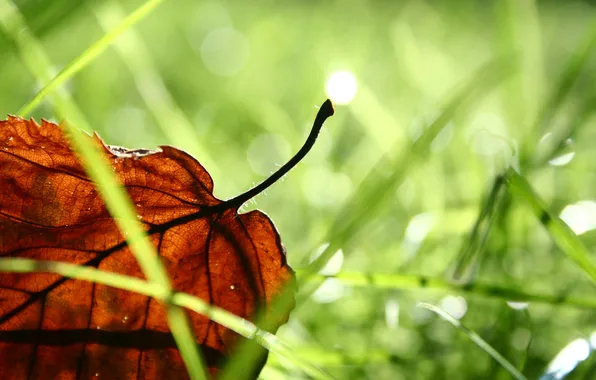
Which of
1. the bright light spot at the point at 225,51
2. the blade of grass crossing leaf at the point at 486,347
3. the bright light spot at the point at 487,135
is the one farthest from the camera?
the bright light spot at the point at 225,51

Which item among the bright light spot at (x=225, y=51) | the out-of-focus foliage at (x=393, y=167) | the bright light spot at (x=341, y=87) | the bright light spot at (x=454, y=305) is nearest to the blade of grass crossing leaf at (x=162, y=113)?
the out-of-focus foliage at (x=393, y=167)

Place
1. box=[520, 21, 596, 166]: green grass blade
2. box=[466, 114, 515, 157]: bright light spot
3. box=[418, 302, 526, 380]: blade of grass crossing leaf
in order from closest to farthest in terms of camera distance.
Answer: box=[418, 302, 526, 380]: blade of grass crossing leaf < box=[520, 21, 596, 166]: green grass blade < box=[466, 114, 515, 157]: bright light spot

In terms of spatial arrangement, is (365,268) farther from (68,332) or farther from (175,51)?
(175,51)

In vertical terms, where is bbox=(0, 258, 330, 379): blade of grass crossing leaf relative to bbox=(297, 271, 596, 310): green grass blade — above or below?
below

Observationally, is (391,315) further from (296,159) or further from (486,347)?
(296,159)

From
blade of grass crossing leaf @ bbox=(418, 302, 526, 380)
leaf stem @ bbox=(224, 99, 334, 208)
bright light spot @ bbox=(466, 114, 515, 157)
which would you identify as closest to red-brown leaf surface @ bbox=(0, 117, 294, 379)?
leaf stem @ bbox=(224, 99, 334, 208)

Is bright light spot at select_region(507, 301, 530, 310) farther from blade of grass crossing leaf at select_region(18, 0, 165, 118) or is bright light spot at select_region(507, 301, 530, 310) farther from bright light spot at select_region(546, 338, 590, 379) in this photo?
blade of grass crossing leaf at select_region(18, 0, 165, 118)

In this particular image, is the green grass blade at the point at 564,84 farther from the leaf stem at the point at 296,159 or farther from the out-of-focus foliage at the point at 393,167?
the leaf stem at the point at 296,159
